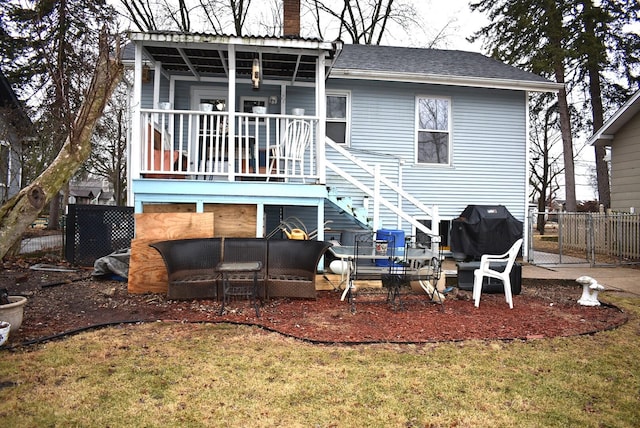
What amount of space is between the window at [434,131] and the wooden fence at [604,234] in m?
3.39

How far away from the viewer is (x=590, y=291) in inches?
253

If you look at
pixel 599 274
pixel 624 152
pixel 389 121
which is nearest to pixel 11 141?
pixel 389 121

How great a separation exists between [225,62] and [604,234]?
1099cm

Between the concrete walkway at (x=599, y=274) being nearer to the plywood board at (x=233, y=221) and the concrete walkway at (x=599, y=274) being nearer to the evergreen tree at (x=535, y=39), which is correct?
the plywood board at (x=233, y=221)

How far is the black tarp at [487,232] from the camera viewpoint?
968 centimetres

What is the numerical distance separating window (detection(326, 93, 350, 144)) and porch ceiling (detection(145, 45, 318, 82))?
3.73 feet

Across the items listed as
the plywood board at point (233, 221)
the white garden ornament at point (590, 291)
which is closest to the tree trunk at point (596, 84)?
the white garden ornament at point (590, 291)

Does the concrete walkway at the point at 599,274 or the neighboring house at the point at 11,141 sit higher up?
the neighboring house at the point at 11,141

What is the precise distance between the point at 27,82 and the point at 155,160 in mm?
12180

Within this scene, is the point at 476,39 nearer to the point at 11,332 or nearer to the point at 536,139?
the point at 536,139

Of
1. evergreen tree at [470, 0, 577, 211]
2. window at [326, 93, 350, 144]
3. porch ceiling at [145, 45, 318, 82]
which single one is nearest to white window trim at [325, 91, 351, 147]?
window at [326, 93, 350, 144]

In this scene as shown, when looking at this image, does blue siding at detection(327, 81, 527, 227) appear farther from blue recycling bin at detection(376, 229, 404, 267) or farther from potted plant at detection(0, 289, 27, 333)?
potted plant at detection(0, 289, 27, 333)

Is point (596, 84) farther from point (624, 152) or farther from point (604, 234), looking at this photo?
point (604, 234)

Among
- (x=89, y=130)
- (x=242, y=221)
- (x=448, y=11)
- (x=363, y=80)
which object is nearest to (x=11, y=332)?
(x=89, y=130)
